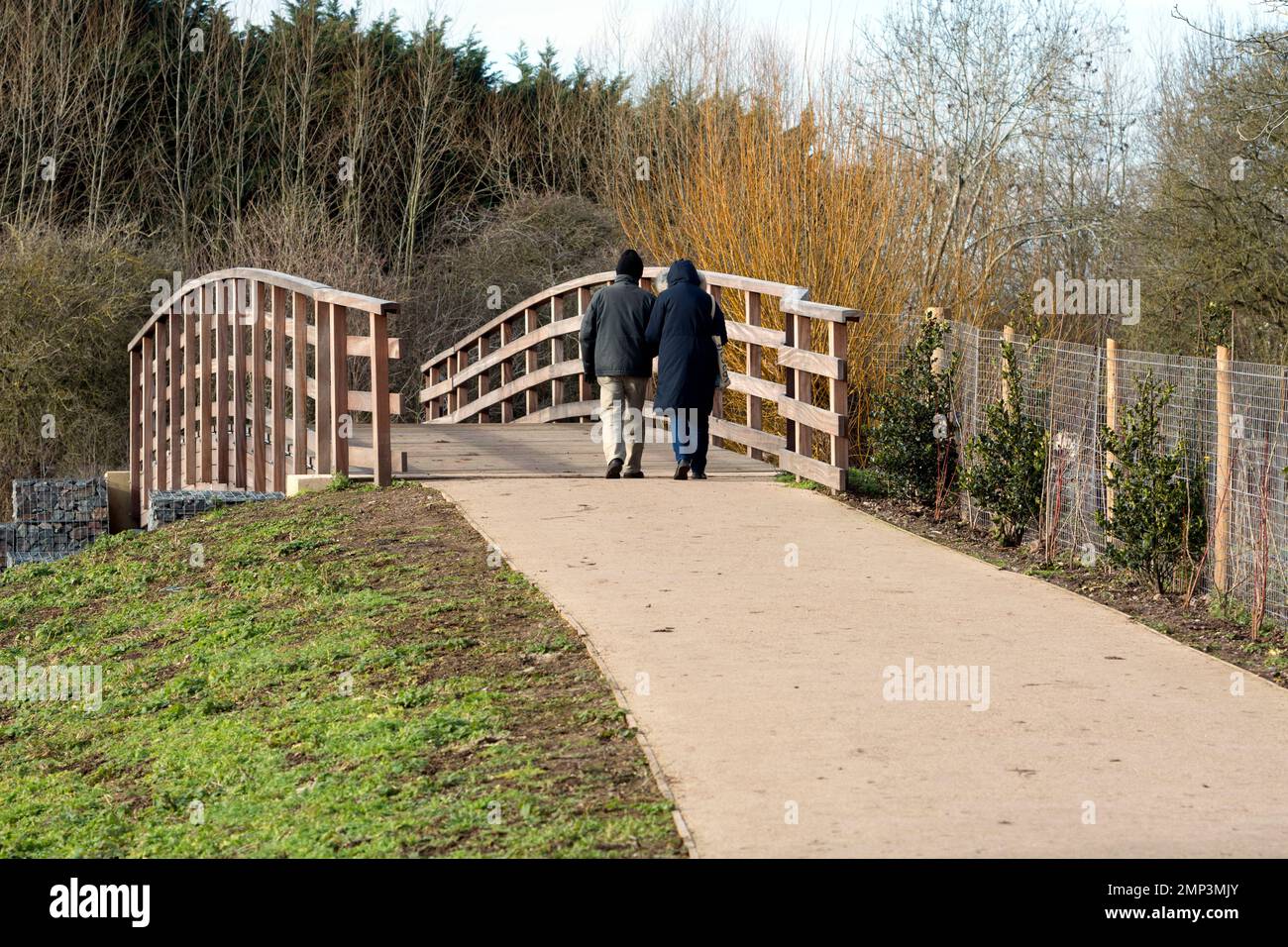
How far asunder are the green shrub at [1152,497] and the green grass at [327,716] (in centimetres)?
343

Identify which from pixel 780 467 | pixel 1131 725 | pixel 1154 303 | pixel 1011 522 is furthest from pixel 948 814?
pixel 1154 303

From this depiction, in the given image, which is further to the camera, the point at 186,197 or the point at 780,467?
the point at 186,197

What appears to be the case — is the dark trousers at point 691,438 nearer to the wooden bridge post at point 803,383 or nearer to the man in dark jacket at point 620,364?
the man in dark jacket at point 620,364

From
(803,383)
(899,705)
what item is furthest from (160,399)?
(899,705)

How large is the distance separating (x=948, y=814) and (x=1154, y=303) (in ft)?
75.7

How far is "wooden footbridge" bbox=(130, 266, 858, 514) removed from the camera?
12562mm

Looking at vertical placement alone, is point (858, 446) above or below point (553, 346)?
below

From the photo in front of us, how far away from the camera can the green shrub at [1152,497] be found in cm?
891

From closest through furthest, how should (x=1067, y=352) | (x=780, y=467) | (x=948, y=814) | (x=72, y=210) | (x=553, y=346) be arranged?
(x=948, y=814)
(x=1067, y=352)
(x=780, y=467)
(x=553, y=346)
(x=72, y=210)

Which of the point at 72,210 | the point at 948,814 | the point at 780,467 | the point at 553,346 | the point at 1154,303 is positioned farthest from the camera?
the point at 72,210

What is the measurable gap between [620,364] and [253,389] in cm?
339

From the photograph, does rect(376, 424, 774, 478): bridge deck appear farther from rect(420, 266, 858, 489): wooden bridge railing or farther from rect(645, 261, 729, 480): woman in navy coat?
rect(645, 261, 729, 480): woman in navy coat

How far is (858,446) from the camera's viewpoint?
54.1 feet

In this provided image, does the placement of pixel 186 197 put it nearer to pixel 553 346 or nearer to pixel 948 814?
pixel 553 346
